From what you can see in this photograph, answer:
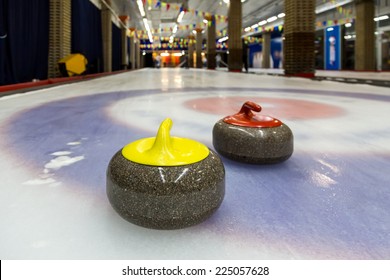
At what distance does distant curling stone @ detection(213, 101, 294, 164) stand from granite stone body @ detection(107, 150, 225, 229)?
1.33 feet

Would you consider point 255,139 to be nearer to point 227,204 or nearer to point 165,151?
point 227,204

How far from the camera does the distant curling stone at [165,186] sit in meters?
0.67

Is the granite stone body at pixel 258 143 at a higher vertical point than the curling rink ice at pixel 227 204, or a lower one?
higher

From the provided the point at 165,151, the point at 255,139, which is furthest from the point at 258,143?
the point at 165,151

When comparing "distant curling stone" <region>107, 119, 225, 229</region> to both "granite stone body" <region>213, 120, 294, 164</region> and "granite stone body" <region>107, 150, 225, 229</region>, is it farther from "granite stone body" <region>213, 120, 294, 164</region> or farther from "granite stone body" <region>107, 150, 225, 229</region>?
"granite stone body" <region>213, 120, 294, 164</region>

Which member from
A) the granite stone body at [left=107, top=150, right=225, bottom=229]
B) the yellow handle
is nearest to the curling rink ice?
the granite stone body at [left=107, top=150, right=225, bottom=229]

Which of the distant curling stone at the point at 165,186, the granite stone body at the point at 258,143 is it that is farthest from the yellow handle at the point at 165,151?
the granite stone body at the point at 258,143

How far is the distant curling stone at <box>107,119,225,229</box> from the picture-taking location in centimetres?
67

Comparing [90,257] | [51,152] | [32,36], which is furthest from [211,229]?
[32,36]

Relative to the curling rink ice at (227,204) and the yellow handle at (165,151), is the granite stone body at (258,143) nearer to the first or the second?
the curling rink ice at (227,204)

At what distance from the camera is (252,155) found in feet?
3.63

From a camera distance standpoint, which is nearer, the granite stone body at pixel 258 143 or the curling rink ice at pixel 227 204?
the curling rink ice at pixel 227 204
